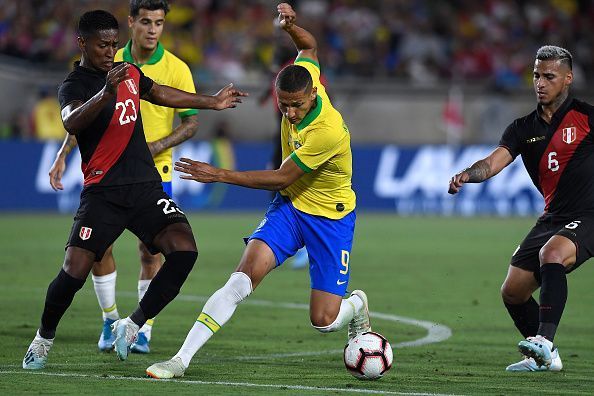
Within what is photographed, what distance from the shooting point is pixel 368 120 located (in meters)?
27.4

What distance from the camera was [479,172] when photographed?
820 cm

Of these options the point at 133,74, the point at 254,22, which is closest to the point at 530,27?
the point at 254,22

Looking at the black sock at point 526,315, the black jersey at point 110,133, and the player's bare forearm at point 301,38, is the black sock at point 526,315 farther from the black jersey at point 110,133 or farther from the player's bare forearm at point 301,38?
the black jersey at point 110,133

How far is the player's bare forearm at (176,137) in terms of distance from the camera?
29.7 feet

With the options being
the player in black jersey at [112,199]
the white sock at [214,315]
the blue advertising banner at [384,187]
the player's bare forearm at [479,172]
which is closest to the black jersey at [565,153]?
the player's bare forearm at [479,172]

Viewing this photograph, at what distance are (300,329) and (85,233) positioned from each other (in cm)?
303

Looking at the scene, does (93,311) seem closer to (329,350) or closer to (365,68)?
(329,350)

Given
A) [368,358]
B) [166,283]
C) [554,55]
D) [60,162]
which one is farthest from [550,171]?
[60,162]

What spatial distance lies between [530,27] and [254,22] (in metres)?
7.45

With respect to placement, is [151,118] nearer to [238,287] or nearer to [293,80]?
[293,80]

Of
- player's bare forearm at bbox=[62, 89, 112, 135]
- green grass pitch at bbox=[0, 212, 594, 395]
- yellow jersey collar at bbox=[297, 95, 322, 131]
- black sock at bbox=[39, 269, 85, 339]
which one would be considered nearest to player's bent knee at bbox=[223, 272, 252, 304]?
green grass pitch at bbox=[0, 212, 594, 395]

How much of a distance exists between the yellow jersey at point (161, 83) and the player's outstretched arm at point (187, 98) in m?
1.02

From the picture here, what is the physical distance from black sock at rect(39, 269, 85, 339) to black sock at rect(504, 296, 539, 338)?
3.17 metres

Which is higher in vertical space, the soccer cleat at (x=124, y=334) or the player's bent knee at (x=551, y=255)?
the player's bent knee at (x=551, y=255)
